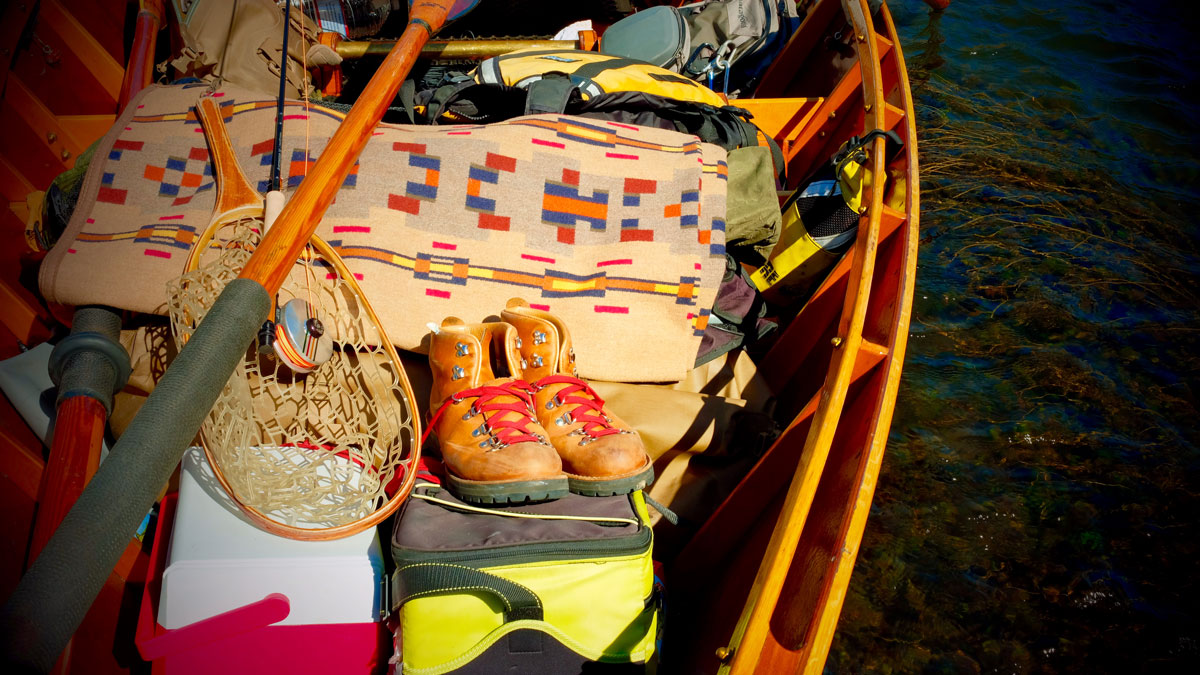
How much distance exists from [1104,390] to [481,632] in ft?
9.59

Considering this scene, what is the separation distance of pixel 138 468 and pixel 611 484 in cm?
93

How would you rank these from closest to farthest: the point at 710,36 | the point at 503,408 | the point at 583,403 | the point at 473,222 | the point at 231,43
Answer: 1. the point at 503,408
2. the point at 583,403
3. the point at 473,222
4. the point at 231,43
5. the point at 710,36

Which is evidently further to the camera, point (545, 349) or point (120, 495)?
point (545, 349)


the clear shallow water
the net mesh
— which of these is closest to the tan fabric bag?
the net mesh

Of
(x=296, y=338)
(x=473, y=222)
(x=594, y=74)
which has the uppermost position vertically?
(x=594, y=74)

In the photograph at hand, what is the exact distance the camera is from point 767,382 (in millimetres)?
2213

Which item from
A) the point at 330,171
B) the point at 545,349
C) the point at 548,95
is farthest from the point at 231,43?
the point at 545,349

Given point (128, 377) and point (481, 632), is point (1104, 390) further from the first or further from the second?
point (128, 377)

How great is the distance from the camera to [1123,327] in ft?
10.2

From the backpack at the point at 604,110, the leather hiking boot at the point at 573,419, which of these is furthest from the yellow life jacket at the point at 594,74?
the leather hiking boot at the point at 573,419

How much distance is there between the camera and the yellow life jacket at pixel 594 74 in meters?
2.59

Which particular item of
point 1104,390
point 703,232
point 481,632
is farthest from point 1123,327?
point 481,632

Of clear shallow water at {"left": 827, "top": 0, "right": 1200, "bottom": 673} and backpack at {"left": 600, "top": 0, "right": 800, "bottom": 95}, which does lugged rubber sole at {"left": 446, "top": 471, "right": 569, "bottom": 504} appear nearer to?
clear shallow water at {"left": 827, "top": 0, "right": 1200, "bottom": 673}

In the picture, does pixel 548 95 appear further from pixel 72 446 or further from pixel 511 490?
pixel 72 446
